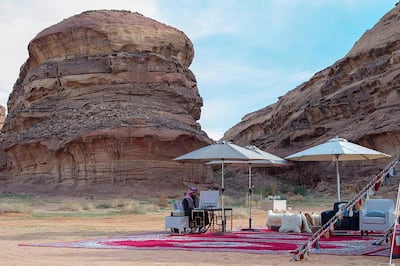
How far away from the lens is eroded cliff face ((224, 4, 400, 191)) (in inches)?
1875

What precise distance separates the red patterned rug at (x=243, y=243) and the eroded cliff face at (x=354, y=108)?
31966mm

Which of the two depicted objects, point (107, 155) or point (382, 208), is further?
point (107, 155)

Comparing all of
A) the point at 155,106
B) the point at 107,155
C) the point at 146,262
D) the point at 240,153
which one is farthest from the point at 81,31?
the point at 146,262

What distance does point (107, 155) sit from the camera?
4281cm

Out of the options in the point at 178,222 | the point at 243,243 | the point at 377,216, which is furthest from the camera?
the point at 178,222

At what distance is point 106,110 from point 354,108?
74.9ft

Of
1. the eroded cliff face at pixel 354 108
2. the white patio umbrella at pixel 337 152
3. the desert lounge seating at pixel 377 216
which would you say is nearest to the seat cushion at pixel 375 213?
the desert lounge seating at pixel 377 216

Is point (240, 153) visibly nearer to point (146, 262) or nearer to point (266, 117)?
point (146, 262)

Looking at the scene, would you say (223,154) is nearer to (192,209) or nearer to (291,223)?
(192,209)

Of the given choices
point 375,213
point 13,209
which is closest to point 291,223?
point 375,213

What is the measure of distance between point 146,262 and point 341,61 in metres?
56.8

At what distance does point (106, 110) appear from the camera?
4544cm

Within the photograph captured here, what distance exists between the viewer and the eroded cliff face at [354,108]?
47.6 meters

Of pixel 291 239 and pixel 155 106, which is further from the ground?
pixel 155 106
